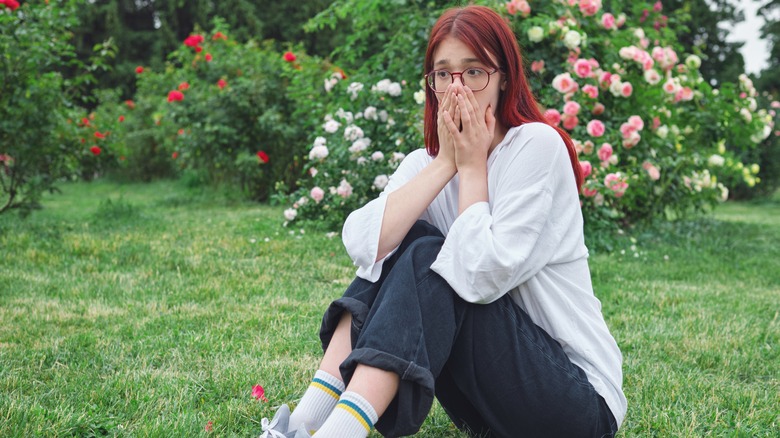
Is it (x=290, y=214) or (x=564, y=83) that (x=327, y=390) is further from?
(x=290, y=214)

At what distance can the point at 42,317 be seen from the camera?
3.23 metres

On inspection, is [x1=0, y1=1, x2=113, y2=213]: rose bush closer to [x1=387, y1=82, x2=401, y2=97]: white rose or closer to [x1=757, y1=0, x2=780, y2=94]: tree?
[x1=387, y1=82, x2=401, y2=97]: white rose

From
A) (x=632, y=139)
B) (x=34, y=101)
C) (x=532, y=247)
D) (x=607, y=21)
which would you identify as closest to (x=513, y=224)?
(x=532, y=247)

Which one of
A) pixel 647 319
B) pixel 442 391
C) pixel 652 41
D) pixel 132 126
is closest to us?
pixel 442 391

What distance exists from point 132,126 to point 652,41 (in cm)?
969

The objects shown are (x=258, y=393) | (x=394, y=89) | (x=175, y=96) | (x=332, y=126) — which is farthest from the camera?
(x=175, y=96)

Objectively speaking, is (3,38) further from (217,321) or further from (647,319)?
(647,319)

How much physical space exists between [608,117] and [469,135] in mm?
4259

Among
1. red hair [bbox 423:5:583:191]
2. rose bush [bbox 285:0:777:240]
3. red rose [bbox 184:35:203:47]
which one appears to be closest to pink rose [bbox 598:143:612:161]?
rose bush [bbox 285:0:777:240]

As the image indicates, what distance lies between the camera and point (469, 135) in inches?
74.1

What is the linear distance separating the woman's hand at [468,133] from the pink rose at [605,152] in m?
3.63

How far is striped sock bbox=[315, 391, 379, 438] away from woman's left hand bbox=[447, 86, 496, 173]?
0.66m

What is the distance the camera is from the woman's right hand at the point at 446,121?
1.90 metres

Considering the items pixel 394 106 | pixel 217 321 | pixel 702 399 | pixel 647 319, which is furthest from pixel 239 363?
pixel 394 106
